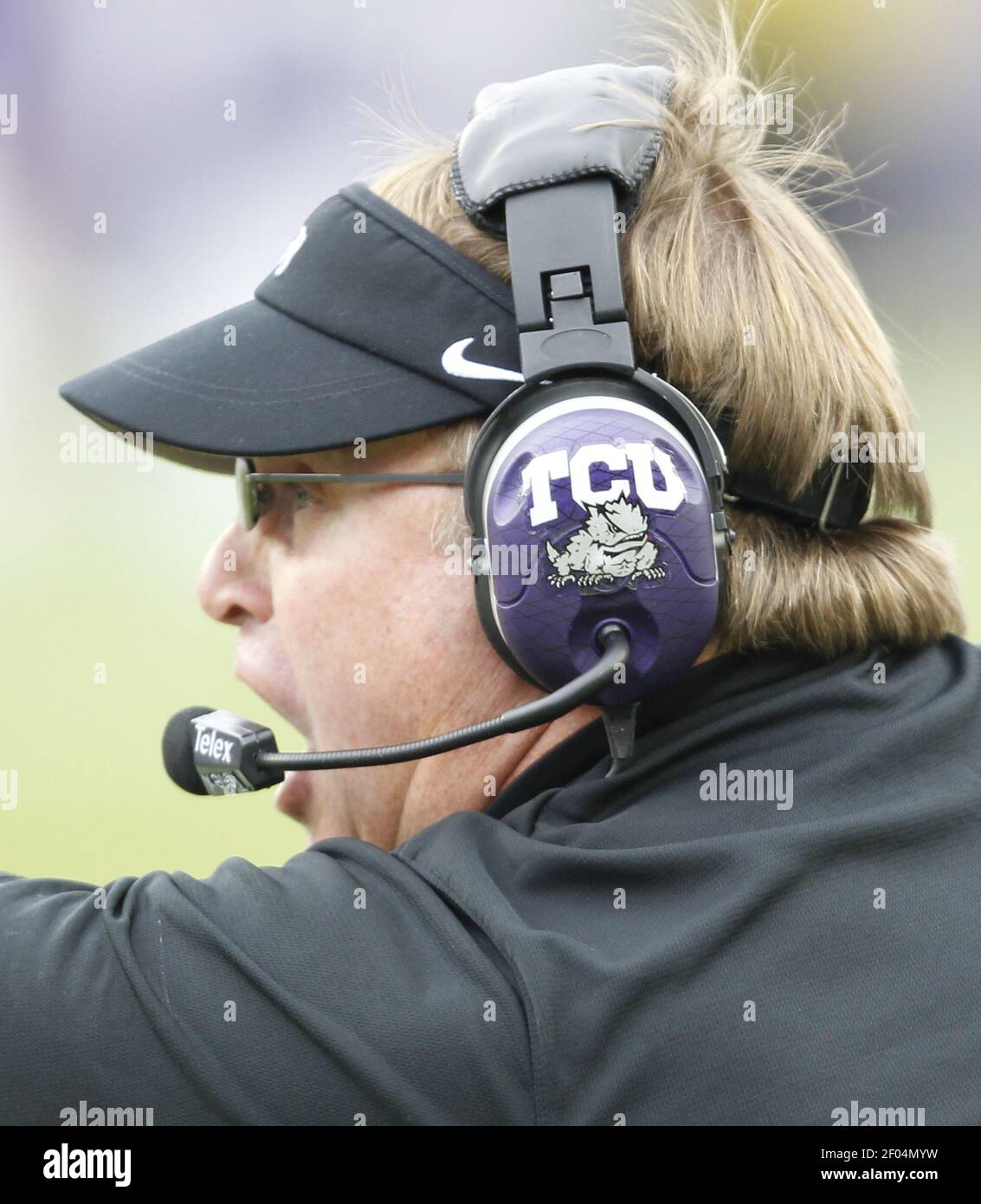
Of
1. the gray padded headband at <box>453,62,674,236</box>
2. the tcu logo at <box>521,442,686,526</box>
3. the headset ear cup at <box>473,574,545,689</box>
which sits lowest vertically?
the headset ear cup at <box>473,574,545,689</box>

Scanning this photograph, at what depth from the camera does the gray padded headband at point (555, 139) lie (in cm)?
96

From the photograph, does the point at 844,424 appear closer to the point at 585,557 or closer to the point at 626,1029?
the point at 585,557

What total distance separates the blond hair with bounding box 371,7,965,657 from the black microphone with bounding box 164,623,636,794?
128 mm

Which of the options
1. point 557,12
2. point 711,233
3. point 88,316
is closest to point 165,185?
point 88,316

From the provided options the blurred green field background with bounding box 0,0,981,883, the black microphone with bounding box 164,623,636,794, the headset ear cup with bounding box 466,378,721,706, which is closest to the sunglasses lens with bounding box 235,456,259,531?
the black microphone with bounding box 164,623,636,794

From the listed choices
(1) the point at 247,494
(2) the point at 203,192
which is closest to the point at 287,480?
(1) the point at 247,494

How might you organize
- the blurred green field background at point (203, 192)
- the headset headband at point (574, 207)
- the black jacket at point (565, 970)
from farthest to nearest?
the blurred green field background at point (203, 192) < the headset headband at point (574, 207) < the black jacket at point (565, 970)

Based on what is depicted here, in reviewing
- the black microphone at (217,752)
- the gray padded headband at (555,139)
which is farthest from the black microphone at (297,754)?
the gray padded headband at (555,139)

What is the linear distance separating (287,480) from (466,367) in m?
0.19

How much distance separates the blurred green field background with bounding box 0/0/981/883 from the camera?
20.6 ft

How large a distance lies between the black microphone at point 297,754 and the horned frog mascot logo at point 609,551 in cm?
4

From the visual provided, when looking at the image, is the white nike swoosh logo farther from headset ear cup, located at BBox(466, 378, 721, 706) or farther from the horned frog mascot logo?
the horned frog mascot logo

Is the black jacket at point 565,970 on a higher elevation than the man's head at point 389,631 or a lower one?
lower

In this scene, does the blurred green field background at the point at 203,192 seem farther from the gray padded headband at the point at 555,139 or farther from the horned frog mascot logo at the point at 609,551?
the horned frog mascot logo at the point at 609,551
